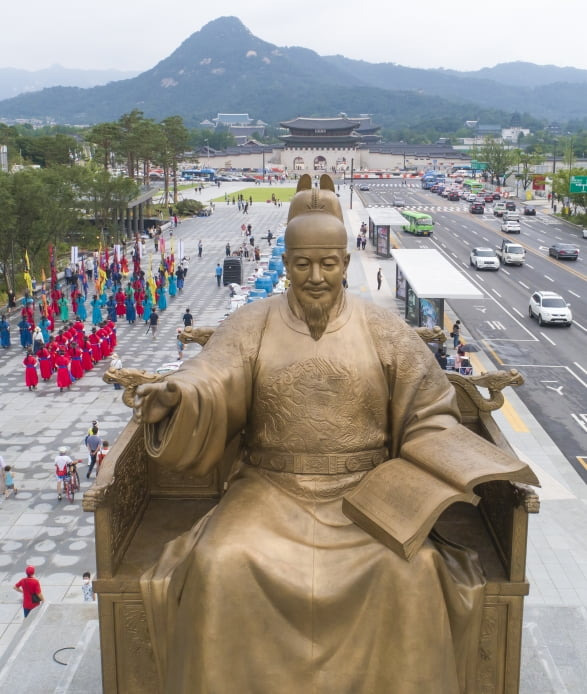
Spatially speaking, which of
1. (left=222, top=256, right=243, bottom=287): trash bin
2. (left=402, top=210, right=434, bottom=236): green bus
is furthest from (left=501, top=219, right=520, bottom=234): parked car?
(left=222, top=256, right=243, bottom=287): trash bin

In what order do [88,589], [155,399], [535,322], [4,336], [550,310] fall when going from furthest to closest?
[535,322] < [550,310] < [4,336] < [88,589] < [155,399]

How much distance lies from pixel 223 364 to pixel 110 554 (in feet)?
5.69

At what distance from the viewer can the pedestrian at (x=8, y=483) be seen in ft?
48.8

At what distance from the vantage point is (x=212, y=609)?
5.88m

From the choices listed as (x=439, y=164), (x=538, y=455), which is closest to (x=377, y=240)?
(x=538, y=455)

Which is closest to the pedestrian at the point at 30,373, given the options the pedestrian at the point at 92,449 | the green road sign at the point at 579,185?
the pedestrian at the point at 92,449

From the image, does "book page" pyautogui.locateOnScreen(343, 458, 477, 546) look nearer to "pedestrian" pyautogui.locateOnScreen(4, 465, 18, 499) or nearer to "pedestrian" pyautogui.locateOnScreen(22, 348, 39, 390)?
"pedestrian" pyautogui.locateOnScreen(4, 465, 18, 499)

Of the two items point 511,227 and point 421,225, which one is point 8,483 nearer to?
point 421,225

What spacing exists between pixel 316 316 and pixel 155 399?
1571 mm

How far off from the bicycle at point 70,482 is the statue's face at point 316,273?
912 cm

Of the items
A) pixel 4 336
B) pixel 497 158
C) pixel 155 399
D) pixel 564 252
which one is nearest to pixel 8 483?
pixel 155 399

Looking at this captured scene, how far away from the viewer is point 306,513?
6477 millimetres

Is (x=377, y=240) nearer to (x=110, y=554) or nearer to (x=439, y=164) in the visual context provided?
(x=110, y=554)

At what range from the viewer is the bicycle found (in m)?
14.7
